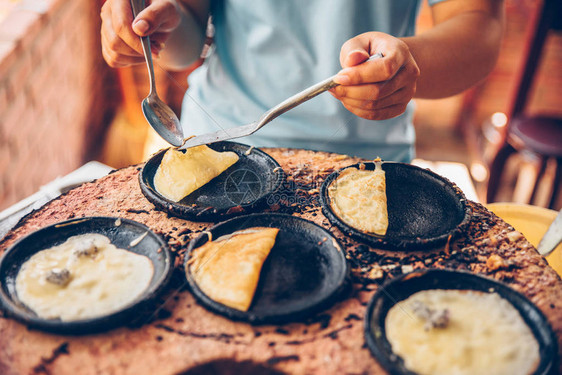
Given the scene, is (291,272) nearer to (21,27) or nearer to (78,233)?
(78,233)

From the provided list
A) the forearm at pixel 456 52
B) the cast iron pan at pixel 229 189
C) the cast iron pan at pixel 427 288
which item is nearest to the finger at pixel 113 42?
the cast iron pan at pixel 229 189

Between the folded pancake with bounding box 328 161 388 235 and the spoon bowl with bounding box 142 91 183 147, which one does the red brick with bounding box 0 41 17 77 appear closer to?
the spoon bowl with bounding box 142 91 183 147

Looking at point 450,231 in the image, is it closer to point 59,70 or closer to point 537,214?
point 537,214

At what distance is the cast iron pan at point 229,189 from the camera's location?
160cm

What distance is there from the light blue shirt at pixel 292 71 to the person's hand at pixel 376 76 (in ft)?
1.57

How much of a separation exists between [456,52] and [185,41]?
126cm

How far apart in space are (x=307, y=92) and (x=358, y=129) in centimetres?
77

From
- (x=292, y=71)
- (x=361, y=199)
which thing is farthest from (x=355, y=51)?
(x=292, y=71)

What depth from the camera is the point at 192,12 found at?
7.04 feet

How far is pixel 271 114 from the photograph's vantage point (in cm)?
153

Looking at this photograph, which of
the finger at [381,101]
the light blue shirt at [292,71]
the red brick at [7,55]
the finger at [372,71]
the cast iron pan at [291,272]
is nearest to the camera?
the cast iron pan at [291,272]

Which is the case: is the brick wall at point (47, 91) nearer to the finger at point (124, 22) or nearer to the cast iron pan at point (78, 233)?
the finger at point (124, 22)

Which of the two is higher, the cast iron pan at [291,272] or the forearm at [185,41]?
the forearm at [185,41]

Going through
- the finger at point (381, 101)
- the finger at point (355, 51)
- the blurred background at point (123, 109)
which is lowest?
the blurred background at point (123, 109)
